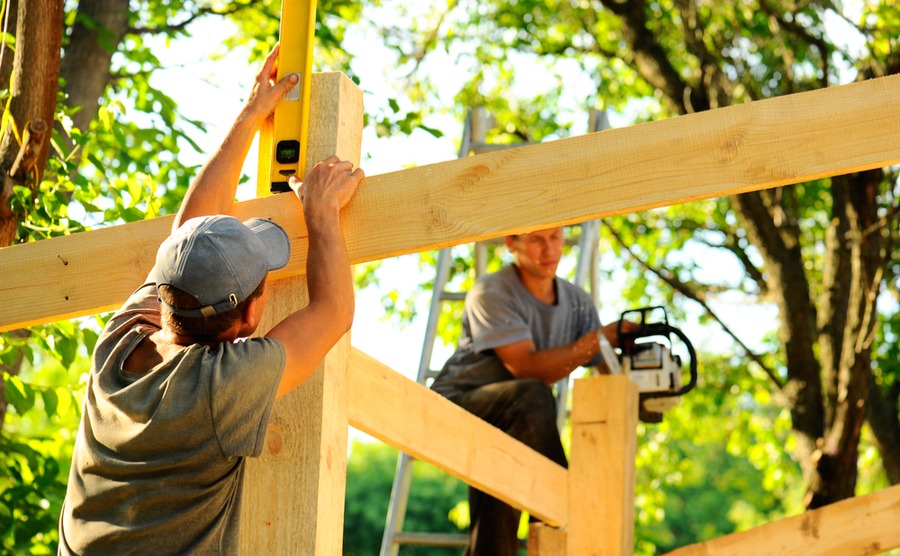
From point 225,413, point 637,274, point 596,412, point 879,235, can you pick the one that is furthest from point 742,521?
point 225,413

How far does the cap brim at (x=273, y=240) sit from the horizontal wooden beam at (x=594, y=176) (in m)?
0.16

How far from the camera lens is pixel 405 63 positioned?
10.2 metres

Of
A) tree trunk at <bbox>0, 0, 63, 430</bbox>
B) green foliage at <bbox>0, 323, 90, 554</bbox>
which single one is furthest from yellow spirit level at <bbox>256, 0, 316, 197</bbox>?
green foliage at <bbox>0, 323, 90, 554</bbox>

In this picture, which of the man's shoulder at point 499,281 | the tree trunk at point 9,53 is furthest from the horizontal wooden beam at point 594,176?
the man's shoulder at point 499,281

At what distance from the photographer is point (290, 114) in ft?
7.86

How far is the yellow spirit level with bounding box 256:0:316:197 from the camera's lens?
93.2 inches

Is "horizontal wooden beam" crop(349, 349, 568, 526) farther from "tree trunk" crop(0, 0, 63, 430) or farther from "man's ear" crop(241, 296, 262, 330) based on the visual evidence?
"tree trunk" crop(0, 0, 63, 430)

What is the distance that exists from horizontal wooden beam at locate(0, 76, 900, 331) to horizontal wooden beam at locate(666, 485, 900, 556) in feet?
5.63

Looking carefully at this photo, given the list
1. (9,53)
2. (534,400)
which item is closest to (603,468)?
(534,400)

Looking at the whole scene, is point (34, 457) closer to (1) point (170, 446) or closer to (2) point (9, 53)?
(2) point (9, 53)

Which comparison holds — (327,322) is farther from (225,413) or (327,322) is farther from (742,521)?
(742,521)

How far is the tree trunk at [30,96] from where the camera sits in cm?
310

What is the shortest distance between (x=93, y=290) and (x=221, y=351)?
0.70 metres

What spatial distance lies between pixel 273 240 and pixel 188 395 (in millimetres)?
365
